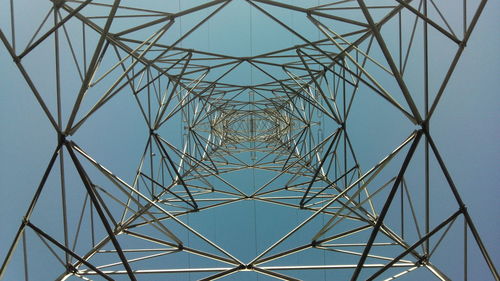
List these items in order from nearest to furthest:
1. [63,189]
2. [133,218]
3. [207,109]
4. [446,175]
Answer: [446,175]
[63,189]
[133,218]
[207,109]

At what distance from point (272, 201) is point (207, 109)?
36.9 ft

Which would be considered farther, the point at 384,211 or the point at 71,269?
the point at 71,269

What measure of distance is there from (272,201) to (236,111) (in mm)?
14930

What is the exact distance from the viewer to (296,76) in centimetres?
1730

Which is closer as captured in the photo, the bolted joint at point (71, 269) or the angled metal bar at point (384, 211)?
the angled metal bar at point (384, 211)

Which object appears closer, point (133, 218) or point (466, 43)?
point (466, 43)

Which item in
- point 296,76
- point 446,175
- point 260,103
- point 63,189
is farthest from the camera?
point 260,103

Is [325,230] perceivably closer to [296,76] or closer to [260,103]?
[296,76]

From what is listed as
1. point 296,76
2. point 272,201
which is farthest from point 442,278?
point 296,76

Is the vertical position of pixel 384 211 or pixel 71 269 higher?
pixel 384 211

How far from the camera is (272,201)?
13195mm

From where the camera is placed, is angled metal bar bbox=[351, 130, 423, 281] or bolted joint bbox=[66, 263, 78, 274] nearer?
angled metal bar bbox=[351, 130, 423, 281]

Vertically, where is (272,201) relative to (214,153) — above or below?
below

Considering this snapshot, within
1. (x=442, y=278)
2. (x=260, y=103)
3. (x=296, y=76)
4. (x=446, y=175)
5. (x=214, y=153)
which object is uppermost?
(x=260, y=103)
